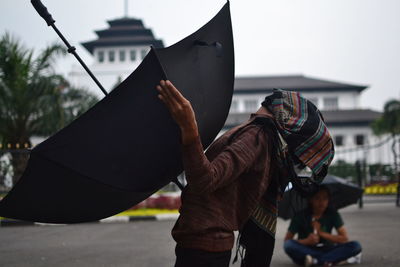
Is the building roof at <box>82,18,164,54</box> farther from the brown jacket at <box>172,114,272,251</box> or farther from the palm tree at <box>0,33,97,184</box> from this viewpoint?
the brown jacket at <box>172,114,272,251</box>

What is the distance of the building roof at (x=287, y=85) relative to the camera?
48.9 metres

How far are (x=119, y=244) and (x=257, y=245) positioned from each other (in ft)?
15.7

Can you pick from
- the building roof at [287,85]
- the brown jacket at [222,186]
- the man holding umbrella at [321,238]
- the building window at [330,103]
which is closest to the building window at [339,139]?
the building window at [330,103]

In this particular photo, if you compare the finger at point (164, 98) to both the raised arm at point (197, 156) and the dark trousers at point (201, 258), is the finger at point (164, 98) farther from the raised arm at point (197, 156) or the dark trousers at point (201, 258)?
the dark trousers at point (201, 258)

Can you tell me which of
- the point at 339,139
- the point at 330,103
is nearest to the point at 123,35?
the point at 330,103

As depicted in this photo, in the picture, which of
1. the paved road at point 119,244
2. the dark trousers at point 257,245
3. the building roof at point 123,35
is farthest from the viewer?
the building roof at point 123,35

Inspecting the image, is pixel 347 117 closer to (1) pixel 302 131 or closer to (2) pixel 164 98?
(1) pixel 302 131

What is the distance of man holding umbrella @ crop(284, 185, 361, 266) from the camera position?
462 centimetres

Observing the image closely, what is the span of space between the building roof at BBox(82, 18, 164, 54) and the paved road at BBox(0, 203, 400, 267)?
38.5 metres

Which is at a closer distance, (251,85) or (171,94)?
(171,94)

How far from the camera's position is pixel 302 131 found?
2.06 m

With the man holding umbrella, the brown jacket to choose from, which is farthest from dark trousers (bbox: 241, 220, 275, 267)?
the man holding umbrella

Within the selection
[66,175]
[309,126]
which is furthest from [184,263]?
[309,126]

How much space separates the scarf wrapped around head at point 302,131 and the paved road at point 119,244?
3094 mm
